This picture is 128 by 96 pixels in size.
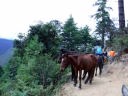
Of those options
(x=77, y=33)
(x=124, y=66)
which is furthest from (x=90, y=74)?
(x=77, y=33)

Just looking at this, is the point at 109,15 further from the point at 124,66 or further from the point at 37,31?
the point at 124,66

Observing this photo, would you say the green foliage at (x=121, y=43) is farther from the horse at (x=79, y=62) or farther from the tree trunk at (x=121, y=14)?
the horse at (x=79, y=62)

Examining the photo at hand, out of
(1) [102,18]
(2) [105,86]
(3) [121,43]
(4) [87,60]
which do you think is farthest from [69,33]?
(2) [105,86]

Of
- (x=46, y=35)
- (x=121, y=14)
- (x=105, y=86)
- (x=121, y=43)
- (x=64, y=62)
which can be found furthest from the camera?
(x=121, y=14)

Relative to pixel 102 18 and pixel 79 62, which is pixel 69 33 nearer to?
pixel 102 18

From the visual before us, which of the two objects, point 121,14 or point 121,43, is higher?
point 121,14

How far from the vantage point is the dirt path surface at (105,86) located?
12742 millimetres

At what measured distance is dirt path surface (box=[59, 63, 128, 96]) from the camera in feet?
41.8

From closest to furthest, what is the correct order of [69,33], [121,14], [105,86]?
[105,86] → [121,14] → [69,33]

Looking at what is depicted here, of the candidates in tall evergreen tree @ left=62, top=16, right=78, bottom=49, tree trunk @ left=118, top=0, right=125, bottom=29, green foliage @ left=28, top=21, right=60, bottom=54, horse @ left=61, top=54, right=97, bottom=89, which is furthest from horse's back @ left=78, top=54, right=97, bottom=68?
tall evergreen tree @ left=62, top=16, right=78, bottom=49

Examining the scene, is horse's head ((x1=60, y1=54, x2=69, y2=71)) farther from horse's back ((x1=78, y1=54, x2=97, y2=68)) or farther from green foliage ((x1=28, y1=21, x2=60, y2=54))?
green foliage ((x1=28, y1=21, x2=60, y2=54))

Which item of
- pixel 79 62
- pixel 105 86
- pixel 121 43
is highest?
pixel 121 43

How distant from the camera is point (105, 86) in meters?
14.0

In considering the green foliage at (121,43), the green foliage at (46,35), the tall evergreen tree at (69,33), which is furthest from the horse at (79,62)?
the tall evergreen tree at (69,33)
